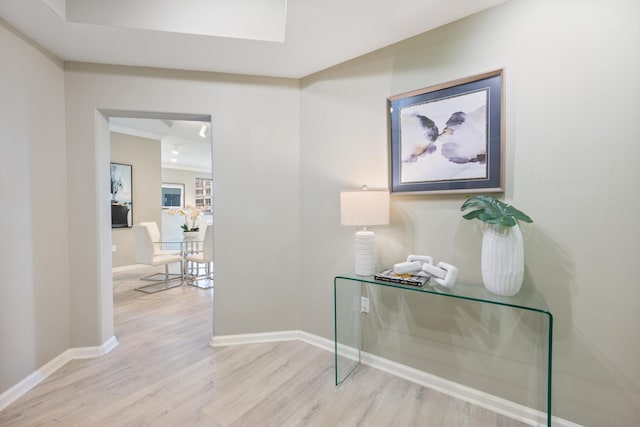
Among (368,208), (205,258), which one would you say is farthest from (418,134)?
(205,258)

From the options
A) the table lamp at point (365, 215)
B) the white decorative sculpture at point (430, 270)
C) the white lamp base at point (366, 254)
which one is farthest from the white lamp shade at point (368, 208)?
the white decorative sculpture at point (430, 270)

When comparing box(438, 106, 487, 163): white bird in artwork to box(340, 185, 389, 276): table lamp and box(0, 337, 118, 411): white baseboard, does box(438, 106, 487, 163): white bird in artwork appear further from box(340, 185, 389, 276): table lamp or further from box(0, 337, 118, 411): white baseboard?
box(0, 337, 118, 411): white baseboard

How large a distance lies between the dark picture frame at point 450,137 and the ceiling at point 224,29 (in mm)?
429

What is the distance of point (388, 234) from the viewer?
2.05 metres

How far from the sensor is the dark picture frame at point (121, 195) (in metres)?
5.13

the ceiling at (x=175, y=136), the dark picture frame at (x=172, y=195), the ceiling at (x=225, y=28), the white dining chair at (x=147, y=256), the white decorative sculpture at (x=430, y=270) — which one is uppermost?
the ceiling at (x=175, y=136)

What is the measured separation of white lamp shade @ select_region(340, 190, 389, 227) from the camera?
1.82 meters

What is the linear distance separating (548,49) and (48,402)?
349cm

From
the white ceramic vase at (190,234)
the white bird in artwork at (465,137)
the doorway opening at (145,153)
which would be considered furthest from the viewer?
the doorway opening at (145,153)

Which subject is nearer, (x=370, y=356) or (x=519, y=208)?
(x=519, y=208)

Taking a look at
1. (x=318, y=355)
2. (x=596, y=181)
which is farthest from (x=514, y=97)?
(x=318, y=355)

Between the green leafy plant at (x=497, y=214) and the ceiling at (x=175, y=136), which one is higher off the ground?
the ceiling at (x=175, y=136)

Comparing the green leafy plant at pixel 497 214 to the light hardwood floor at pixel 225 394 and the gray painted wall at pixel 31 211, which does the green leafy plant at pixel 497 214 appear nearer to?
the light hardwood floor at pixel 225 394

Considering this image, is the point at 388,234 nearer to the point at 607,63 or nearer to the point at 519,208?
the point at 519,208
